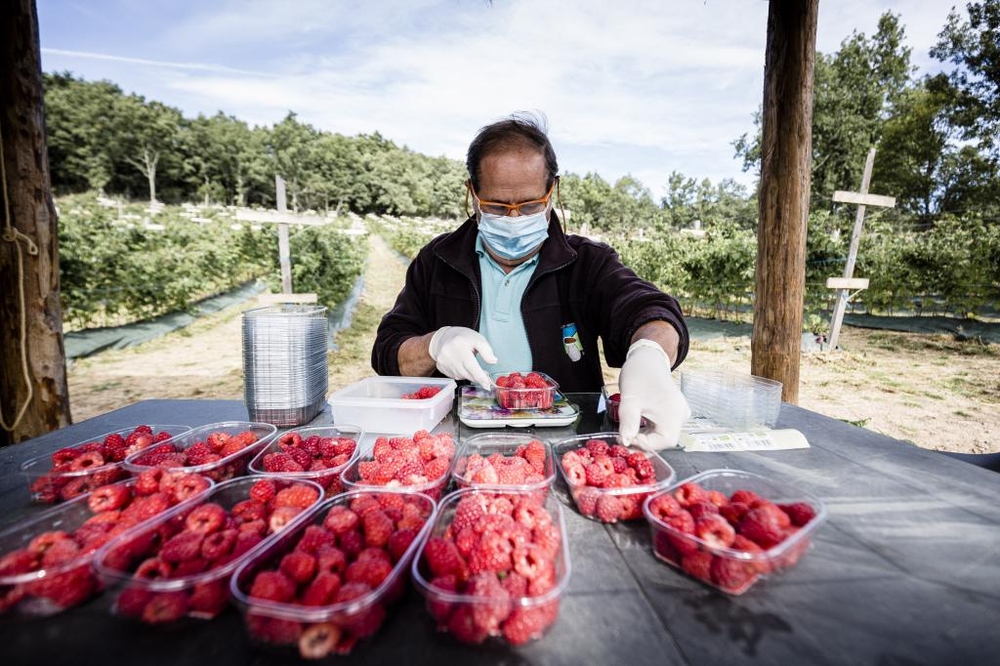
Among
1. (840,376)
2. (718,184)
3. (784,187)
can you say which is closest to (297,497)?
(784,187)

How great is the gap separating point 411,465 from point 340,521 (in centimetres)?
24

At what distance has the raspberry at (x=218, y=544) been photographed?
0.74m

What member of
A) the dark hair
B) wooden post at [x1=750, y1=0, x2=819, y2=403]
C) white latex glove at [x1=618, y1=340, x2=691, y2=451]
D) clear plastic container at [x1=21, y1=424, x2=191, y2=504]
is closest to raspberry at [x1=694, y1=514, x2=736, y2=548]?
white latex glove at [x1=618, y1=340, x2=691, y2=451]

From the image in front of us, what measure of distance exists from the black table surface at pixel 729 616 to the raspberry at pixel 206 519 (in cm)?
15

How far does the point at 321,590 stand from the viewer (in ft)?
2.16

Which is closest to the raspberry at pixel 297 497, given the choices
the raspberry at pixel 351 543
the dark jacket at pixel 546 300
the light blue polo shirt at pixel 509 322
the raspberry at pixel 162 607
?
the raspberry at pixel 351 543

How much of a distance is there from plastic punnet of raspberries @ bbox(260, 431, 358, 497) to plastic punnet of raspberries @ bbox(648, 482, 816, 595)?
2.35 feet

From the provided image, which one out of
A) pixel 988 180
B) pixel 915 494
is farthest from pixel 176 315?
pixel 988 180

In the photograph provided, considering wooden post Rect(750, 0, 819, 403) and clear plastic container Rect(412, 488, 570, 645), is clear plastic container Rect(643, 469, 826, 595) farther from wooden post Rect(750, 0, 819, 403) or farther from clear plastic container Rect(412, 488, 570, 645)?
wooden post Rect(750, 0, 819, 403)

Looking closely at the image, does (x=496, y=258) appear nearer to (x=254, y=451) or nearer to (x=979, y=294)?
(x=254, y=451)

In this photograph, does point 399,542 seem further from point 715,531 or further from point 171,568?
point 715,531

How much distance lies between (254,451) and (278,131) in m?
65.3

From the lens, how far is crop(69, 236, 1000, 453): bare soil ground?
4.93 m

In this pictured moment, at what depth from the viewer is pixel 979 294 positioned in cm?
946
